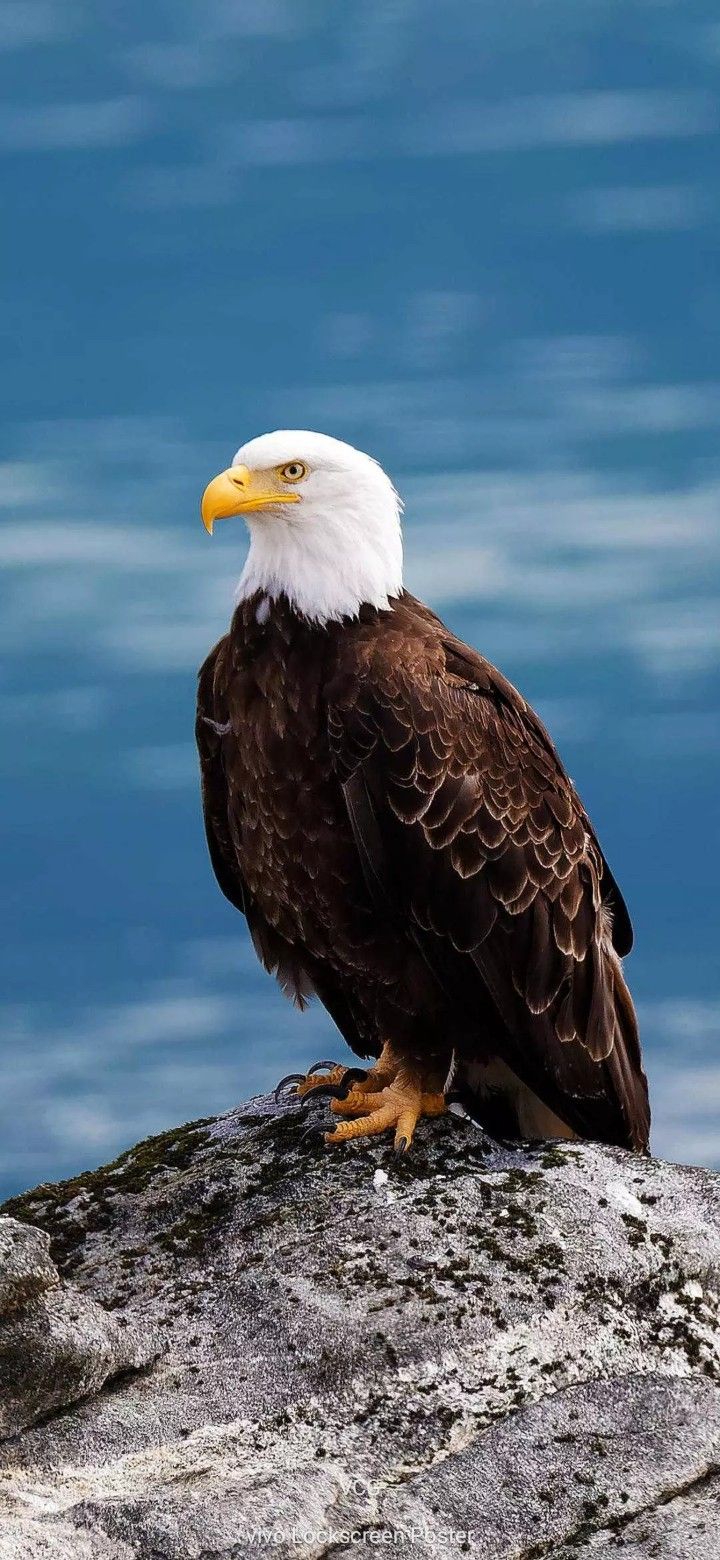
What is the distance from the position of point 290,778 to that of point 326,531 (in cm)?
114

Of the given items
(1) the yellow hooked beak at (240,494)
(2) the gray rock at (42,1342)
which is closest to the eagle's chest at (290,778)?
(1) the yellow hooked beak at (240,494)

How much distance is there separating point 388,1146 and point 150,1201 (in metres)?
1.11

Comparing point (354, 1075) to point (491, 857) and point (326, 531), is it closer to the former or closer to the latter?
point (491, 857)

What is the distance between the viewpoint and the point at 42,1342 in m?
7.45

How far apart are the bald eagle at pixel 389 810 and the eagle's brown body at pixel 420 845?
0.01 metres

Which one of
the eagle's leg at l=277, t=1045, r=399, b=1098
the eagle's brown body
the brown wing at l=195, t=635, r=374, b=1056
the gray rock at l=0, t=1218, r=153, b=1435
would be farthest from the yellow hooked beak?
the gray rock at l=0, t=1218, r=153, b=1435

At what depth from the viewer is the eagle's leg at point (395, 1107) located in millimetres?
8891

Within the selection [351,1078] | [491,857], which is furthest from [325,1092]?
[491,857]

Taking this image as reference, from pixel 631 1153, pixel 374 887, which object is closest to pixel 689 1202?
pixel 631 1153

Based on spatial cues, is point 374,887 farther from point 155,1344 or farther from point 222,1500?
point 222,1500

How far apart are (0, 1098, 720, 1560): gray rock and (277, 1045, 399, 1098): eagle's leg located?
0.39 m

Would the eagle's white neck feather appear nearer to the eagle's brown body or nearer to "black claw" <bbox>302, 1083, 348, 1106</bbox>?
the eagle's brown body

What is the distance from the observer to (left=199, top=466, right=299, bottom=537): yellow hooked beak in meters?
8.63

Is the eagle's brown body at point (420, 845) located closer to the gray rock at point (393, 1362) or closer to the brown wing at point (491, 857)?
the brown wing at point (491, 857)
